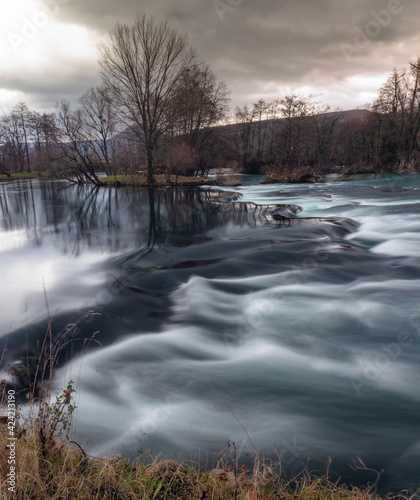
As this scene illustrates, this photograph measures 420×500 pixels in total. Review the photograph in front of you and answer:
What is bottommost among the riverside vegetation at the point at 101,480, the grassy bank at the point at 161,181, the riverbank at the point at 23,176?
the riverside vegetation at the point at 101,480

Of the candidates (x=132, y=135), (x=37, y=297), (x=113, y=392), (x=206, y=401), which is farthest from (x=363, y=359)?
(x=132, y=135)

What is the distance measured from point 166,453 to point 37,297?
557cm

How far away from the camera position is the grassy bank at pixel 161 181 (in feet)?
112

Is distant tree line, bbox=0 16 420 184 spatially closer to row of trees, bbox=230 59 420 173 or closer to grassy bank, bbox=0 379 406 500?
row of trees, bbox=230 59 420 173

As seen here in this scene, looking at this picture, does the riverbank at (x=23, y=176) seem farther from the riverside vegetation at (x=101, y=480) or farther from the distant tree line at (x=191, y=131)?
the riverside vegetation at (x=101, y=480)

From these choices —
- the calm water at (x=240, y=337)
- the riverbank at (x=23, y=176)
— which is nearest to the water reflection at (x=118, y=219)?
the calm water at (x=240, y=337)

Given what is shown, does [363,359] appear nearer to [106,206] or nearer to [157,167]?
[106,206]

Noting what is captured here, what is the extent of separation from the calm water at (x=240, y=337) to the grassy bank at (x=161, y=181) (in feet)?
71.9

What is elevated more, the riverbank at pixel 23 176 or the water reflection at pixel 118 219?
the riverbank at pixel 23 176

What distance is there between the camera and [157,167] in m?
38.2

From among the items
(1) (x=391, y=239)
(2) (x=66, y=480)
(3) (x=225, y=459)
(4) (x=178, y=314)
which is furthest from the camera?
(1) (x=391, y=239)

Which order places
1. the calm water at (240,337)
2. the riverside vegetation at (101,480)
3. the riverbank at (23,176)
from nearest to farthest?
the riverside vegetation at (101,480) < the calm water at (240,337) < the riverbank at (23,176)

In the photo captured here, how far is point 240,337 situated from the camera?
573 cm

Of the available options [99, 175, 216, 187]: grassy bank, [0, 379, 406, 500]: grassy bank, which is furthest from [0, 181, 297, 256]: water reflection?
[0, 379, 406, 500]: grassy bank
